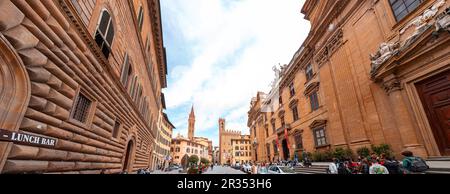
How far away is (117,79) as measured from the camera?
27.8 ft

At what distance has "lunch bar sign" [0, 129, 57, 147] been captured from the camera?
3.16 meters

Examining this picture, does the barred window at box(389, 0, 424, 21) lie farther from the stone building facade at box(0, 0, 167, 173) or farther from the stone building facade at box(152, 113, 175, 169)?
the stone building facade at box(152, 113, 175, 169)

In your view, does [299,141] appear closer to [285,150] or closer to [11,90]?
[285,150]

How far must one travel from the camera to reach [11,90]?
358cm

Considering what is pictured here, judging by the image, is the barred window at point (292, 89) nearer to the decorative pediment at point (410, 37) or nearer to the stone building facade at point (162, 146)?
the decorative pediment at point (410, 37)

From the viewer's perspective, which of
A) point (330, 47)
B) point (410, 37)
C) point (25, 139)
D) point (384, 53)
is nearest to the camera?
point (25, 139)

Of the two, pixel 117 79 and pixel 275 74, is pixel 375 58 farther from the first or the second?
pixel 275 74

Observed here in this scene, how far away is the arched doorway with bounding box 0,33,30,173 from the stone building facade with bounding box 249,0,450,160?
572 inches

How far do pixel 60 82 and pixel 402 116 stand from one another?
15533 mm

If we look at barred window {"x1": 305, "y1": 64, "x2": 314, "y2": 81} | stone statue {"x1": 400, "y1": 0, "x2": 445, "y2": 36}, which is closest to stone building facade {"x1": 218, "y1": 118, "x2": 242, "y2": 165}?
barred window {"x1": 305, "y1": 64, "x2": 314, "y2": 81}

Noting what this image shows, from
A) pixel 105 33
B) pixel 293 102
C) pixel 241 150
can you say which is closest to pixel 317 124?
pixel 293 102
